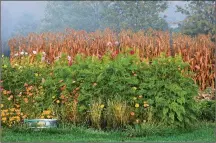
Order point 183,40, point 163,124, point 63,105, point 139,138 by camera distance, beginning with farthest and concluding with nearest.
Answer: point 183,40 → point 63,105 → point 163,124 → point 139,138

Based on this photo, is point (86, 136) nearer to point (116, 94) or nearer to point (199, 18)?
point (116, 94)

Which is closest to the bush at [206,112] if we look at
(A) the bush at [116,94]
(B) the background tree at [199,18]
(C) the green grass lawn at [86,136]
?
(A) the bush at [116,94]

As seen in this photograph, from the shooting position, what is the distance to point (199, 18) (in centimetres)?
2141

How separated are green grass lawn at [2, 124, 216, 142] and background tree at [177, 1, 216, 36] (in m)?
12.6

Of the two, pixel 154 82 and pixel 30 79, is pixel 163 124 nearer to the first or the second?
pixel 154 82

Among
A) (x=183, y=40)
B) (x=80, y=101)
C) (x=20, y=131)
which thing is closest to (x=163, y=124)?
(x=80, y=101)

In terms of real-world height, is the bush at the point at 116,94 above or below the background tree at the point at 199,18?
below

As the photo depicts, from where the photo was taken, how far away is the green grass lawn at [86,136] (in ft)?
24.5

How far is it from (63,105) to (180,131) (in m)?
1.85

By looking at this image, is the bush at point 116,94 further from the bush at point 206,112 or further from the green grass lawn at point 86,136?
the bush at point 206,112

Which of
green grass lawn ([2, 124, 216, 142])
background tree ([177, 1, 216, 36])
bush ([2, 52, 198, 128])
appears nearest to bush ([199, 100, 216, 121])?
bush ([2, 52, 198, 128])

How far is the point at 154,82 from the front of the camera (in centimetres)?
844

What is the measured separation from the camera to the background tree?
20750mm

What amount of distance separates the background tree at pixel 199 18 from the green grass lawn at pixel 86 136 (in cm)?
1261
